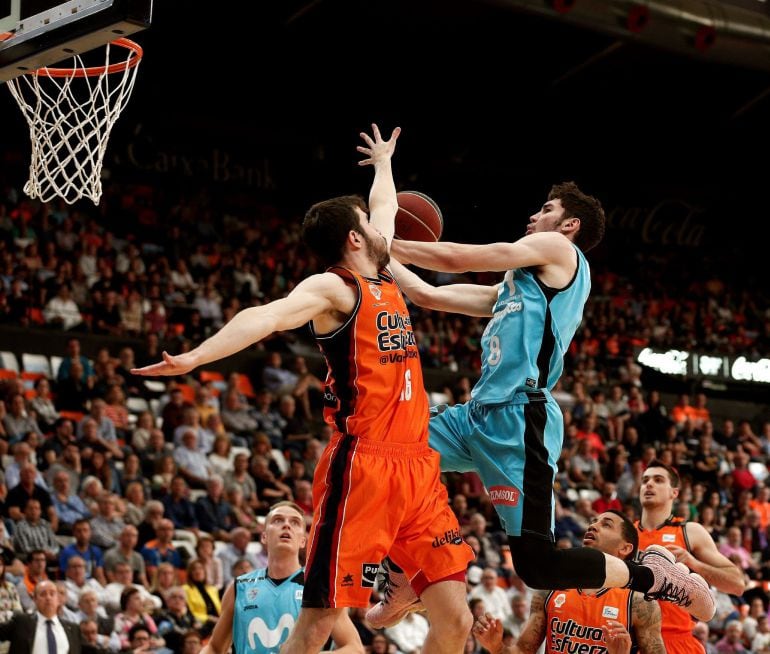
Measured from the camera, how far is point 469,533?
13461mm

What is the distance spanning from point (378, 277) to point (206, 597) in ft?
20.9

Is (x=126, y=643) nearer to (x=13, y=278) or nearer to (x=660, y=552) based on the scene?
(x=660, y=552)

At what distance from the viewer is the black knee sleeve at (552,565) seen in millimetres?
5160

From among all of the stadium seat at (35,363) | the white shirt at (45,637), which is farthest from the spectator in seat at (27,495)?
the stadium seat at (35,363)

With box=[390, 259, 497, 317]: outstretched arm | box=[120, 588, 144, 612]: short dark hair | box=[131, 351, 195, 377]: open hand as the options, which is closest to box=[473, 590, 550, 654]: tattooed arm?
box=[390, 259, 497, 317]: outstretched arm

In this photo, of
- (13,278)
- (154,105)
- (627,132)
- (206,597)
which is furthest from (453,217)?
(206,597)

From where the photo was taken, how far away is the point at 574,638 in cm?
644

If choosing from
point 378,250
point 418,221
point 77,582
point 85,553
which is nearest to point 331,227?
point 378,250

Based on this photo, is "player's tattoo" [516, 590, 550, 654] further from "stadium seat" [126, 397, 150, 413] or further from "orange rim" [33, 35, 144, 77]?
"stadium seat" [126, 397, 150, 413]

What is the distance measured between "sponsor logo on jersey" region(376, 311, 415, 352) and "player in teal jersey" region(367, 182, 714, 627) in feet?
1.30

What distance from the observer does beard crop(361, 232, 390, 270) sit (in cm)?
512

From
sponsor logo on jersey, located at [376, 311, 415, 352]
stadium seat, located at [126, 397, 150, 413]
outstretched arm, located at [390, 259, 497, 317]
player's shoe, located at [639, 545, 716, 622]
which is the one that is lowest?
player's shoe, located at [639, 545, 716, 622]

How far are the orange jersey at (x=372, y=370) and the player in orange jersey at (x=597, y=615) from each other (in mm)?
1872

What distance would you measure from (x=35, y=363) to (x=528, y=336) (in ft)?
31.9
